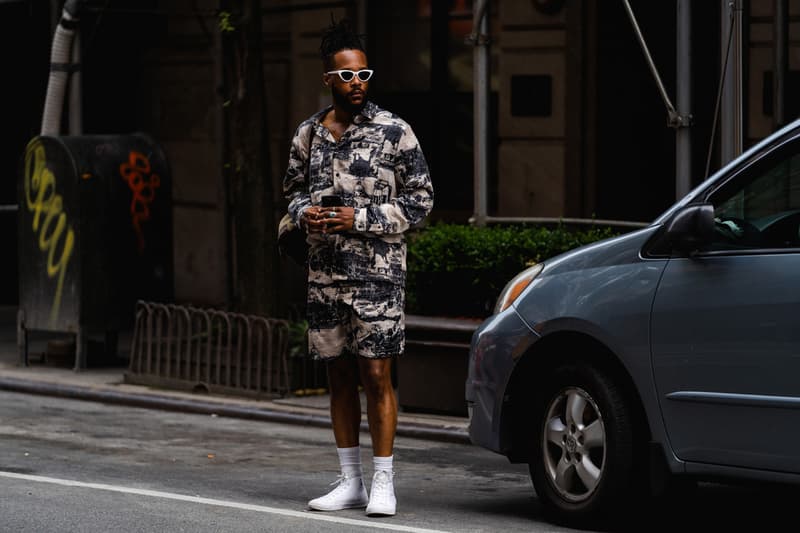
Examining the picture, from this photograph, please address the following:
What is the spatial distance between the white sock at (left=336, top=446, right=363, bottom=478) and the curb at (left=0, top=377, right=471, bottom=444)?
2.82 metres

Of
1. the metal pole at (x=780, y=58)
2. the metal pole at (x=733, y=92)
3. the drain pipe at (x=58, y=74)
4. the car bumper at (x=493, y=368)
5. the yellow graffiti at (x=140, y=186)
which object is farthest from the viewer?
the drain pipe at (x=58, y=74)

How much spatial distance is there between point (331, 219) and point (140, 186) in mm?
6959

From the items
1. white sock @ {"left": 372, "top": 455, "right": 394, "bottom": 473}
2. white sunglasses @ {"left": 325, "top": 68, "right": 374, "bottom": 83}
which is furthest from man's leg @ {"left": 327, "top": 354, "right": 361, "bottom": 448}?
white sunglasses @ {"left": 325, "top": 68, "right": 374, "bottom": 83}


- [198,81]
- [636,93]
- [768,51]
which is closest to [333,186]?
[768,51]

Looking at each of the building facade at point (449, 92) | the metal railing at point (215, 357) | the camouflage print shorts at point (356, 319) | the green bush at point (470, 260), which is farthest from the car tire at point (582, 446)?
the metal railing at point (215, 357)

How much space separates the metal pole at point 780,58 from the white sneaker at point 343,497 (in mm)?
4737

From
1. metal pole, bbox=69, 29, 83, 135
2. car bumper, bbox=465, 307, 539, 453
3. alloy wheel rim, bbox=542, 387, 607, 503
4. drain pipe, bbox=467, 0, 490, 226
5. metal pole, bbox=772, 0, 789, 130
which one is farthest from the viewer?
metal pole, bbox=69, 29, 83, 135

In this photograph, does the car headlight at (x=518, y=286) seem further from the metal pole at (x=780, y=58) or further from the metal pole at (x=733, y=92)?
the metal pole at (x=780, y=58)

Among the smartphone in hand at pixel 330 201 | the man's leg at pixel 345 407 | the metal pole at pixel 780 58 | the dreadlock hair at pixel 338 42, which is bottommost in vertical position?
the man's leg at pixel 345 407

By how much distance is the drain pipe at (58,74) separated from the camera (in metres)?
14.3

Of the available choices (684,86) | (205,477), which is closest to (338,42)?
(205,477)

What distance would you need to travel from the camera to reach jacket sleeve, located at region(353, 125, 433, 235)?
6.89 metres

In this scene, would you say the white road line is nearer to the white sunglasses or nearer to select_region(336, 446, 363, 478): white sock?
select_region(336, 446, 363, 478): white sock

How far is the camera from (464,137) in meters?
15.2
